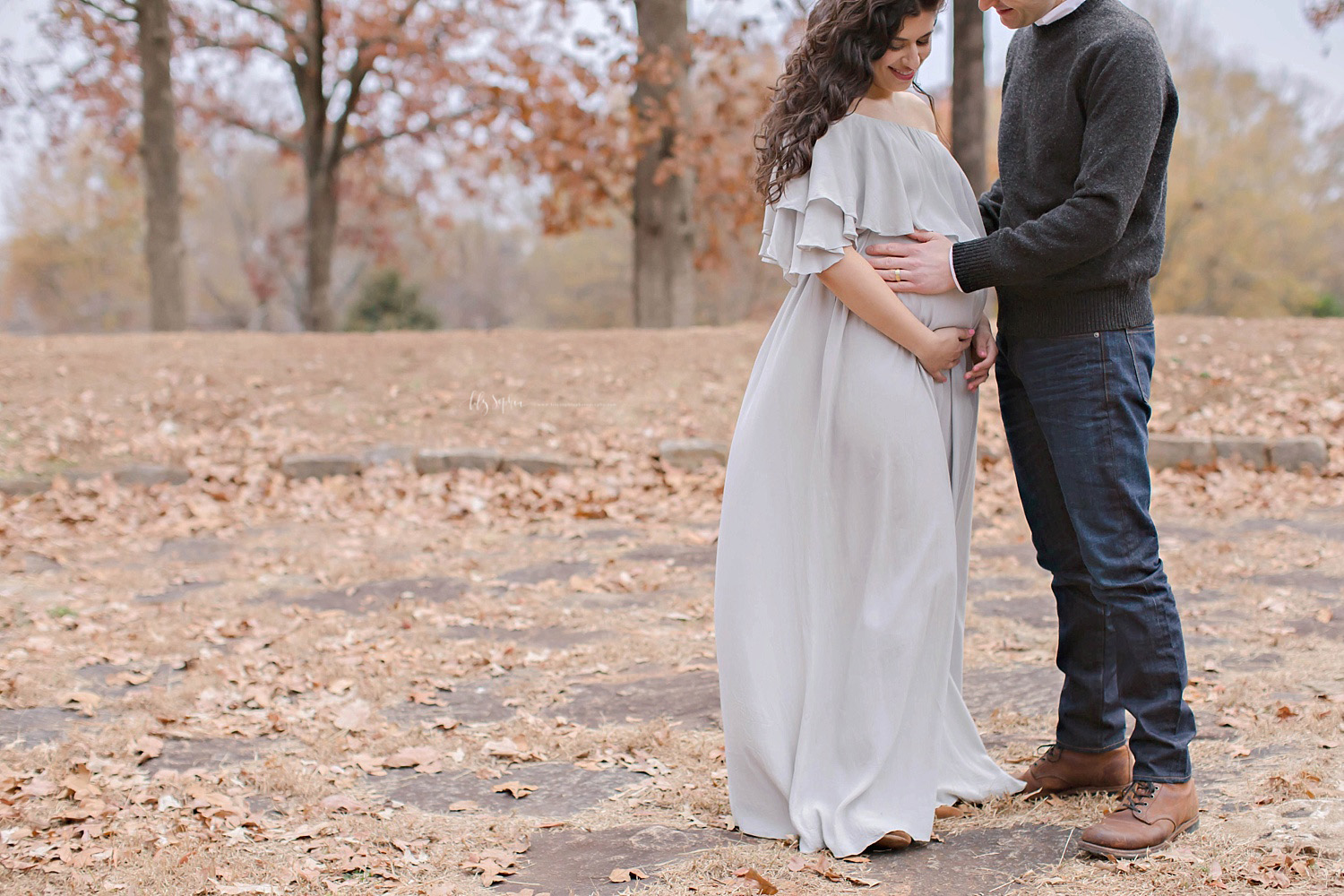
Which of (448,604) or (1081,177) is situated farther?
(448,604)

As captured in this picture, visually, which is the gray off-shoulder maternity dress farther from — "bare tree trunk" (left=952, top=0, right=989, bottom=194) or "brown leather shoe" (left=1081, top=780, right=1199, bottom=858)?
"bare tree trunk" (left=952, top=0, right=989, bottom=194)

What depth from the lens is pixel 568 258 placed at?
3725 centimetres

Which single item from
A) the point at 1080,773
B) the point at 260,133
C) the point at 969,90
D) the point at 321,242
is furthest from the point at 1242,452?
the point at 260,133

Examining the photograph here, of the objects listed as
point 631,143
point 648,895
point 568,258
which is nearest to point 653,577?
point 648,895

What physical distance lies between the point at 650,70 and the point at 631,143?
834 millimetres

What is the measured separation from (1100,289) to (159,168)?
1446cm

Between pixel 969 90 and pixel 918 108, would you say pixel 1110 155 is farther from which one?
pixel 969 90

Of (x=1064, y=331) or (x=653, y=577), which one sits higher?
(x=1064, y=331)

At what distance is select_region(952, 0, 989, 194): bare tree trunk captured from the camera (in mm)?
11070

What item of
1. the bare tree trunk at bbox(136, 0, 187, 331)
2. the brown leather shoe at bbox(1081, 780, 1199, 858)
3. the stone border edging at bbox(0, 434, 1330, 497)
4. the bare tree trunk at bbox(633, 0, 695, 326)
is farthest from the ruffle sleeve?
the bare tree trunk at bbox(136, 0, 187, 331)

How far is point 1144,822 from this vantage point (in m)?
2.62

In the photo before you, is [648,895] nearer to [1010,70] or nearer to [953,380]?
[953,380]

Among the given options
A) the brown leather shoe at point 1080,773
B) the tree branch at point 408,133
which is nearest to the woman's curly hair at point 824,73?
the brown leather shoe at point 1080,773

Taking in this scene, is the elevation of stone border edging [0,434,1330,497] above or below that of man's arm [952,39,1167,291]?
below
